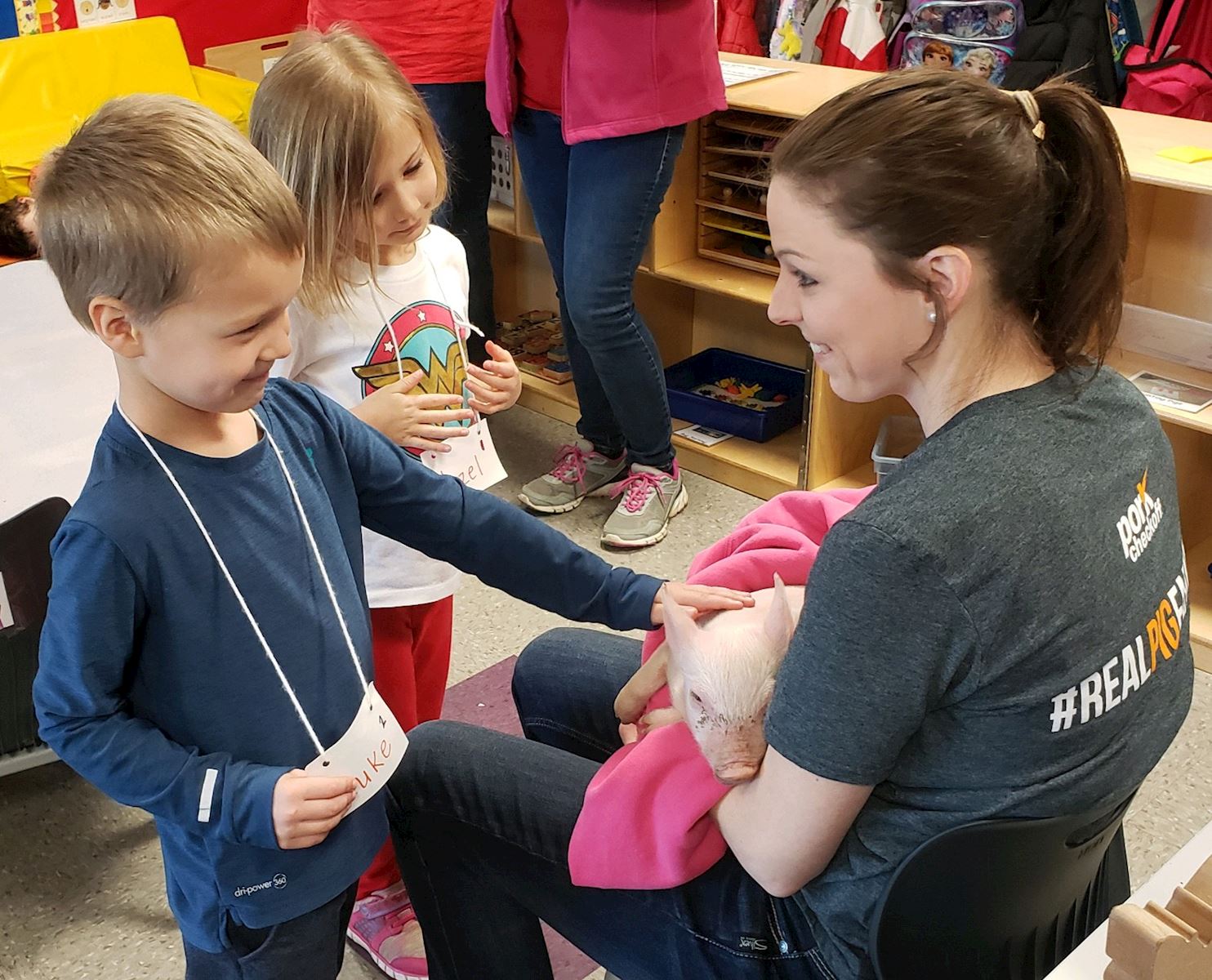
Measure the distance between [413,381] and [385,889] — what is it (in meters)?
0.73

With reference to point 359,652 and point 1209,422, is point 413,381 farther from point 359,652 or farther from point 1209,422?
point 1209,422

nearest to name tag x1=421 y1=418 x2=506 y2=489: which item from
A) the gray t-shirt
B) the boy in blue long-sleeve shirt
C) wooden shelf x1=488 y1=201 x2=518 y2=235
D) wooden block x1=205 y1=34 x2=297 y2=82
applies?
the boy in blue long-sleeve shirt

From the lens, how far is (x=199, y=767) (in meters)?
1.00

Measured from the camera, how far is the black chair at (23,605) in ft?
4.86

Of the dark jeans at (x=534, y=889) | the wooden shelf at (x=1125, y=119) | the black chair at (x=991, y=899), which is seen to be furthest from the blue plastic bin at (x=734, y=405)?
the black chair at (x=991, y=899)

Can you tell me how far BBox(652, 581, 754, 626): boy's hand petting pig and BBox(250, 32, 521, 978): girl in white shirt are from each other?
0.40 meters

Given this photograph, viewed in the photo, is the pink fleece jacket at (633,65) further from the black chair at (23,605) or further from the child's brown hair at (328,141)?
the black chair at (23,605)

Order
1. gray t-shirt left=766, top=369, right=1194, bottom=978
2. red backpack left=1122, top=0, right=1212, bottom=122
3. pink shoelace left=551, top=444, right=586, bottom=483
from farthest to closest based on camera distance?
red backpack left=1122, top=0, right=1212, bottom=122, pink shoelace left=551, top=444, right=586, bottom=483, gray t-shirt left=766, top=369, right=1194, bottom=978

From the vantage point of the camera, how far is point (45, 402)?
6.05 feet

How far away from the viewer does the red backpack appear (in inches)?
122

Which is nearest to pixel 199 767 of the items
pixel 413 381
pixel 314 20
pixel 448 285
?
pixel 413 381

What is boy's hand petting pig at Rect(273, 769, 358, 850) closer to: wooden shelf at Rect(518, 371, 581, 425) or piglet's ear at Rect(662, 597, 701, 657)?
piglet's ear at Rect(662, 597, 701, 657)

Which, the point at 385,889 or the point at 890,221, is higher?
the point at 890,221

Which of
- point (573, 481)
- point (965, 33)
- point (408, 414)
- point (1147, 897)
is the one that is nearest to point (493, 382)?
point (408, 414)
